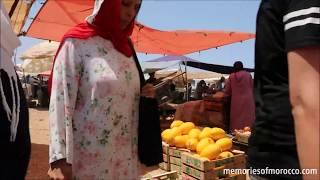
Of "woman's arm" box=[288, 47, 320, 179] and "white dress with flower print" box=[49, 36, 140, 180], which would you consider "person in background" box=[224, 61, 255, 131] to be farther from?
"woman's arm" box=[288, 47, 320, 179]

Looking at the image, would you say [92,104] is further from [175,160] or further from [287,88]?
[175,160]

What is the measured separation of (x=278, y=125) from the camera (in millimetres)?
1342

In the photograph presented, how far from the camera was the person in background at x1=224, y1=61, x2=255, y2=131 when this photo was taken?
7.53 metres

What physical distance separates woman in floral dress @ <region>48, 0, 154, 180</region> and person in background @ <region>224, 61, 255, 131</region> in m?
5.90

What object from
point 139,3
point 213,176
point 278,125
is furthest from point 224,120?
point 278,125

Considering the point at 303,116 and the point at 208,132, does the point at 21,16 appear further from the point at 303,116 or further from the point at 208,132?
the point at 303,116

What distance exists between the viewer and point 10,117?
5.42ft

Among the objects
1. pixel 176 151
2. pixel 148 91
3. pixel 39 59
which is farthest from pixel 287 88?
pixel 39 59

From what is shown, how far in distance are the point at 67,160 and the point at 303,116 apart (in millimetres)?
1039

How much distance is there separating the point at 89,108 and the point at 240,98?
6095 mm

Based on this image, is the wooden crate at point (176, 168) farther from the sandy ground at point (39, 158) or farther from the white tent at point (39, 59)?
the white tent at point (39, 59)

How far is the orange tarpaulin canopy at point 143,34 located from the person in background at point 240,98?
228 centimetres

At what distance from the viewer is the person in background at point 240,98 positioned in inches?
297

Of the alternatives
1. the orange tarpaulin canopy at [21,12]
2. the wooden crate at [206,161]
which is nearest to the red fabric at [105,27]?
the wooden crate at [206,161]
